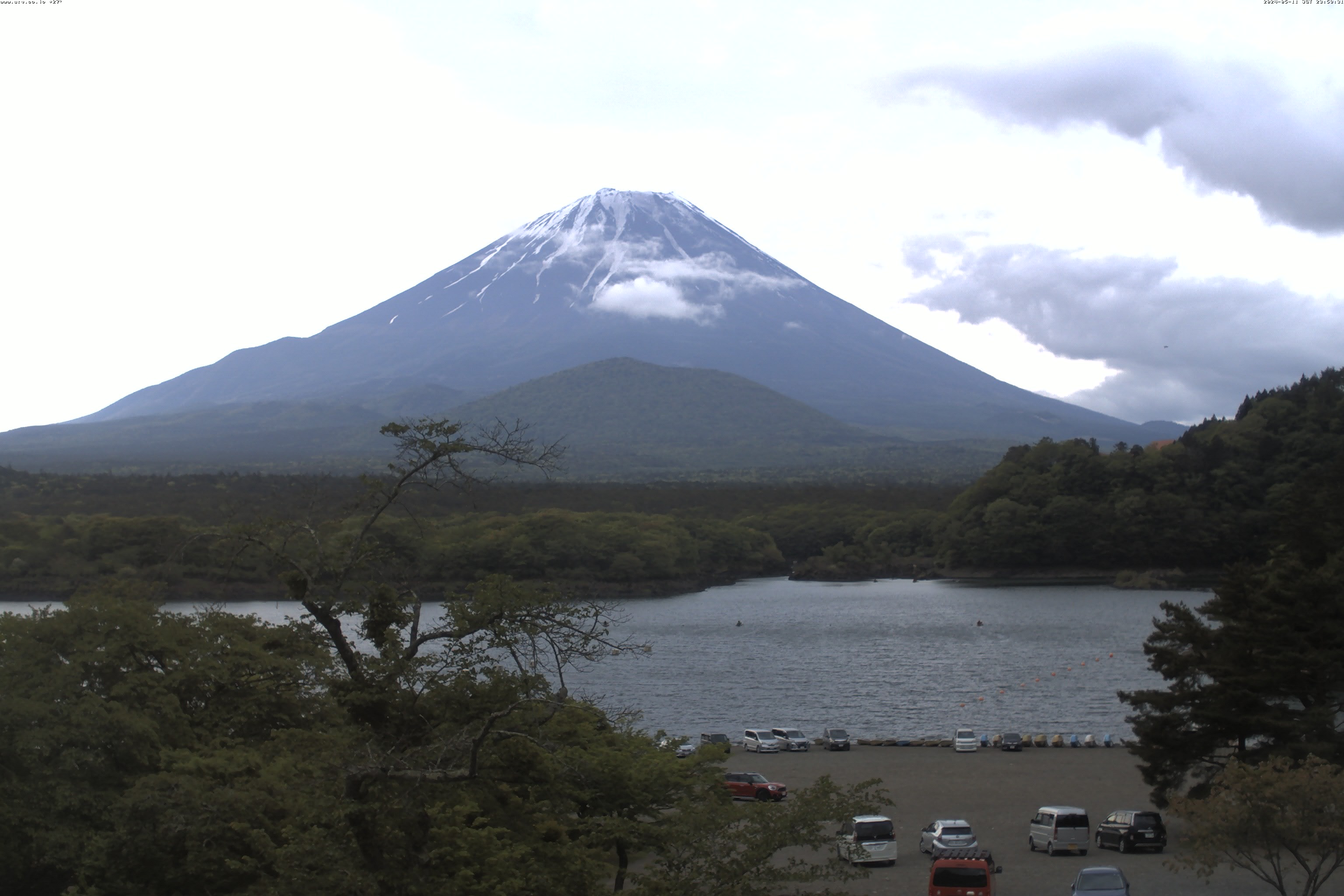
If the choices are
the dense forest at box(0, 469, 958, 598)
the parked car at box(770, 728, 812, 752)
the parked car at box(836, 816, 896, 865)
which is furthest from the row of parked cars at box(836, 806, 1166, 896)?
the dense forest at box(0, 469, 958, 598)

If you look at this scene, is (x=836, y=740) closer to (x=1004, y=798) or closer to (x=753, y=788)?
(x=1004, y=798)

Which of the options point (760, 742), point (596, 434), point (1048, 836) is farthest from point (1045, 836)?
point (596, 434)

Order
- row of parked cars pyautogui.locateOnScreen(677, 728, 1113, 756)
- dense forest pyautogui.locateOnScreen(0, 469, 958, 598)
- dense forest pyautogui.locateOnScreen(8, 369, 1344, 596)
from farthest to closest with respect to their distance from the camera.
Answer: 1. dense forest pyautogui.locateOnScreen(8, 369, 1344, 596)
2. dense forest pyautogui.locateOnScreen(0, 469, 958, 598)
3. row of parked cars pyautogui.locateOnScreen(677, 728, 1113, 756)

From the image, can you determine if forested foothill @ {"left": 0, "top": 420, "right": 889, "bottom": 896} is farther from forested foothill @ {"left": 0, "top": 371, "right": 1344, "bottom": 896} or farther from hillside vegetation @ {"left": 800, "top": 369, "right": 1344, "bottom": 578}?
hillside vegetation @ {"left": 800, "top": 369, "right": 1344, "bottom": 578}

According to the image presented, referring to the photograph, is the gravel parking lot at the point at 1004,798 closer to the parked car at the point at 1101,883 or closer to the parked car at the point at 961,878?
the parked car at the point at 961,878

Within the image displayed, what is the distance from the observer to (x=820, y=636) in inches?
1730

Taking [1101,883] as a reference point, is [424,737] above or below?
above

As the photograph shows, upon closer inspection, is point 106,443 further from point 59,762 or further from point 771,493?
point 59,762

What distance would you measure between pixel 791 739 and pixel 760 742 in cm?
66

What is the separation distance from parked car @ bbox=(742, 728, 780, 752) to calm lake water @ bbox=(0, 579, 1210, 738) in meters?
2.13

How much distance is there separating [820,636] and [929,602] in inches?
563

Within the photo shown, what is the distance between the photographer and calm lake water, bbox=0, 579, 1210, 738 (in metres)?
28.7

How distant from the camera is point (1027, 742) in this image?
24.4m

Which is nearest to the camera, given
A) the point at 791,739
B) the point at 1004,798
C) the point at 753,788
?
the point at 753,788
